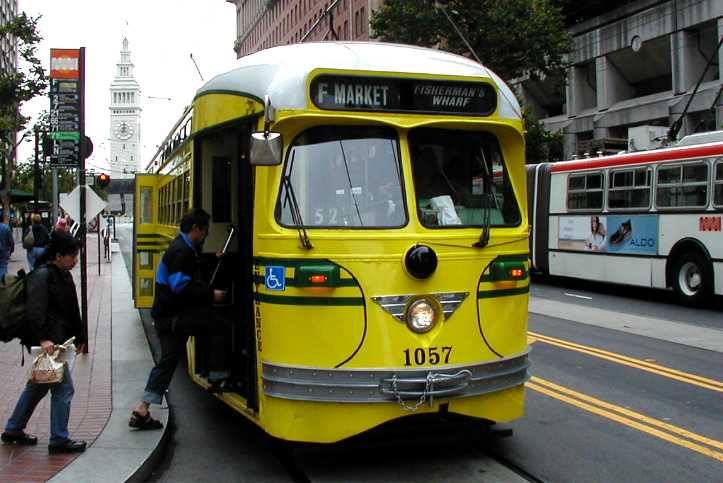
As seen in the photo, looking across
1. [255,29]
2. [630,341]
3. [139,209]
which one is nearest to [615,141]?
[630,341]

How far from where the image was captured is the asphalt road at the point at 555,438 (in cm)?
591

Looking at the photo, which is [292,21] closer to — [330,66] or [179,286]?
[179,286]

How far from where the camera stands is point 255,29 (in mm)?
116250


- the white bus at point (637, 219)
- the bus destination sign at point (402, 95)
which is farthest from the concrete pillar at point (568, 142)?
the bus destination sign at point (402, 95)

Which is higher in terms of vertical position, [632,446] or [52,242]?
[52,242]

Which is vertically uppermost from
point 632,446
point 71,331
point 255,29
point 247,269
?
point 255,29

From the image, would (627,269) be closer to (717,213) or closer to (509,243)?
(717,213)

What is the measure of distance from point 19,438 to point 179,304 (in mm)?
1595

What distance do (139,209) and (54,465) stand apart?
27.2 feet

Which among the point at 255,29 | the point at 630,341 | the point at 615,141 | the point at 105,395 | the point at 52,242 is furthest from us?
the point at 255,29

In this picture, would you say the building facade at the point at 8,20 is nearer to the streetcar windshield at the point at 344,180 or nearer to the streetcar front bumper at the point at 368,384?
the streetcar windshield at the point at 344,180

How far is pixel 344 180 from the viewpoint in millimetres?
5805

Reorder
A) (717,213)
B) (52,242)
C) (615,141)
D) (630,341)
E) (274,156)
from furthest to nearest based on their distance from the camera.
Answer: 1. (615,141)
2. (717,213)
3. (630,341)
4. (52,242)
5. (274,156)

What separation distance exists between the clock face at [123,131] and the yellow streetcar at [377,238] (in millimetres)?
198098
